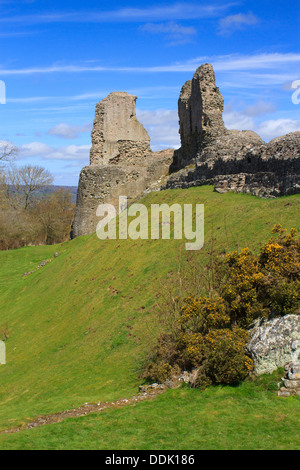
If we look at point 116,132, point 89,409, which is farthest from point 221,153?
point 89,409

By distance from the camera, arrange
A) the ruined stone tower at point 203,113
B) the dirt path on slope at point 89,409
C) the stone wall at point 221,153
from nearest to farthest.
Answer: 1. the dirt path on slope at point 89,409
2. the stone wall at point 221,153
3. the ruined stone tower at point 203,113

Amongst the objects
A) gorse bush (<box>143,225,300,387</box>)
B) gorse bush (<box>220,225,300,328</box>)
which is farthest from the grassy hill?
gorse bush (<box>220,225,300,328</box>)

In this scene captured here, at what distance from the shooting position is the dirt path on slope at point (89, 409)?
1002cm

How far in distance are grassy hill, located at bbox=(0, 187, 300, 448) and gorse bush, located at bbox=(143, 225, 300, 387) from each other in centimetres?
75

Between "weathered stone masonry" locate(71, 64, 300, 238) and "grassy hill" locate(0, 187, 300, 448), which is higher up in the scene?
"weathered stone masonry" locate(71, 64, 300, 238)

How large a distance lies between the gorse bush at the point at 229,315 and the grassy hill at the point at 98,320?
0.75 metres

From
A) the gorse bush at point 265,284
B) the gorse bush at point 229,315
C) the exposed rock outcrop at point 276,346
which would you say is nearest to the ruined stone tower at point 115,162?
the gorse bush at point 229,315

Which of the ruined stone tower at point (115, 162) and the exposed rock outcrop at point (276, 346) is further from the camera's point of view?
the ruined stone tower at point (115, 162)

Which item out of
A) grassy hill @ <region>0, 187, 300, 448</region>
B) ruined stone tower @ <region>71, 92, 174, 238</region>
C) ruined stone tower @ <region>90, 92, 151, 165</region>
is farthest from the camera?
ruined stone tower @ <region>90, 92, 151, 165</region>

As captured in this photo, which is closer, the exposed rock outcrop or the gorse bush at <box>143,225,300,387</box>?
the exposed rock outcrop

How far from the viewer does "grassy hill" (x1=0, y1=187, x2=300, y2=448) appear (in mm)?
11078

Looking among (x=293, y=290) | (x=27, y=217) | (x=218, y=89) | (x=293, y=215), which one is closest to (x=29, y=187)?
(x=27, y=217)

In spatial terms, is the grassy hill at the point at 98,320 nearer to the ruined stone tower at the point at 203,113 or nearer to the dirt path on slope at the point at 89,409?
the dirt path on slope at the point at 89,409

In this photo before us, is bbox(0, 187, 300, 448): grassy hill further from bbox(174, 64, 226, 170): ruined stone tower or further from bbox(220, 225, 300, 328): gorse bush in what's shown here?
bbox(174, 64, 226, 170): ruined stone tower
